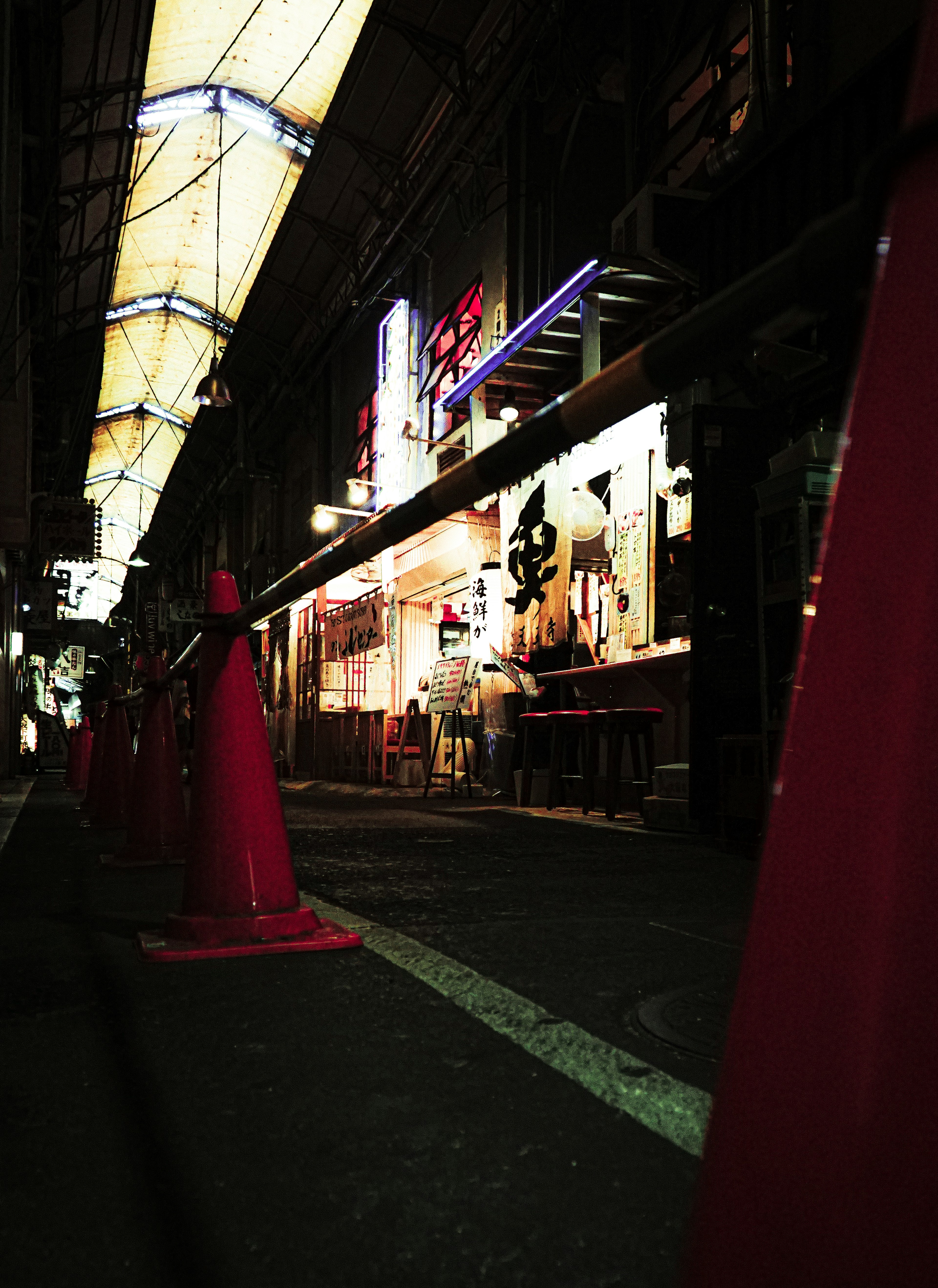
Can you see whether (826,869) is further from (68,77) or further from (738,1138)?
(68,77)

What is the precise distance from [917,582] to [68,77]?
13638 mm

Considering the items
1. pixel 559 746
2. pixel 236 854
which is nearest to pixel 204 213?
pixel 559 746

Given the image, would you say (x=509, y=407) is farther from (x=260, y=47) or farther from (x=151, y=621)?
(x=151, y=621)

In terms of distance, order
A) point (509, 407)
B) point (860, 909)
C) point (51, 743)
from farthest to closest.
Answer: point (51, 743) → point (509, 407) → point (860, 909)

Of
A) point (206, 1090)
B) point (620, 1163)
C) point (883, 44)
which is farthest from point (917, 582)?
point (883, 44)

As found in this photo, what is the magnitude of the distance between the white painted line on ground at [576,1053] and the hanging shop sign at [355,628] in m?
12.8

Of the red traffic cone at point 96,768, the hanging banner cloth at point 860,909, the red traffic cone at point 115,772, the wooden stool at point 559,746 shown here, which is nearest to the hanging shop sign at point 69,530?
the red traffic cone at point 96,768

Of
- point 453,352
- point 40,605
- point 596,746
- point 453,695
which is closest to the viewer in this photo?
point 596,746

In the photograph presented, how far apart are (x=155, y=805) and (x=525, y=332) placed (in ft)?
21.5

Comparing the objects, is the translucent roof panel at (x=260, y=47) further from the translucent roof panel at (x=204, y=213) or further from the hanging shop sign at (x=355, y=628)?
the hanging shop sign at (x=355, y=628)

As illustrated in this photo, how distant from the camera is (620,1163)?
4.72 ft

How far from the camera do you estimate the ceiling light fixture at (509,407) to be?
1126cm

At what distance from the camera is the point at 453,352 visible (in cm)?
1443

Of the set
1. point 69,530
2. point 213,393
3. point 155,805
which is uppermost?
point 213,393
